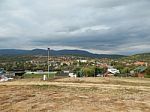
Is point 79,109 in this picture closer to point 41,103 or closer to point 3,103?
point 41,103

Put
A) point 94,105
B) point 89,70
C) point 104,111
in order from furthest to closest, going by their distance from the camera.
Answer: point 89,70
point 94,105
point 104,111

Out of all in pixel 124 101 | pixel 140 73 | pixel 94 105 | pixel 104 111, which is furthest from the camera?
pixel 140 73

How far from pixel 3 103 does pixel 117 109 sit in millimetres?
8029

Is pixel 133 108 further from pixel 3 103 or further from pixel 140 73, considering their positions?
pixel 140 73

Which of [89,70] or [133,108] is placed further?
[89,70]

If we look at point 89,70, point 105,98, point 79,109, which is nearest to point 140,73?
point 89,70

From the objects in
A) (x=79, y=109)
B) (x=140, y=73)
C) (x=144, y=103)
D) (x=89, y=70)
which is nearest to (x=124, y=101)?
(x=144, y=103)

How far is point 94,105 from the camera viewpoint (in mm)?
20875

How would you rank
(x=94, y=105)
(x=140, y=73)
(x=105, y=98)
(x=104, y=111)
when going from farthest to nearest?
(x=140, y=73)
(x=105, y=98)
(x=94, y=105)
(x=104, y=111)

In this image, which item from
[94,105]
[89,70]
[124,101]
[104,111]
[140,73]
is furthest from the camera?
[89,70]

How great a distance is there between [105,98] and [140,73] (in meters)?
60.7

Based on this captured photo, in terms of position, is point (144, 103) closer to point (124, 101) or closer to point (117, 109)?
point (124, 101)

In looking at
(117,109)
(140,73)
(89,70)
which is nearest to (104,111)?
(117,109)

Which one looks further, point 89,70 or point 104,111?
point 89,70
